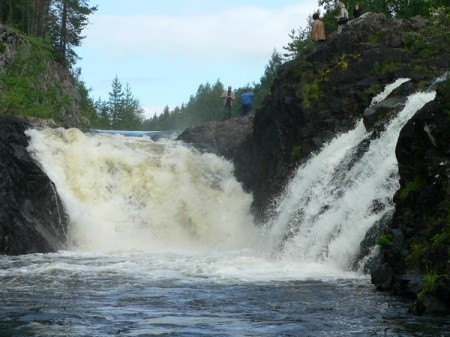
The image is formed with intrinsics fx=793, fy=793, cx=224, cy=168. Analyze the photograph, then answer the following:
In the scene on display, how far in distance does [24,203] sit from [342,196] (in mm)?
10947

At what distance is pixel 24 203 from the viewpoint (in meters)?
26.6

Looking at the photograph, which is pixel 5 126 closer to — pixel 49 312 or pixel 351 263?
pixel 351 263

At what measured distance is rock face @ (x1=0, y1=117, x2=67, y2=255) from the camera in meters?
25.3

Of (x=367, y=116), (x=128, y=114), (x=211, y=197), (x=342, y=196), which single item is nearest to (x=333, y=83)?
(x=367, y=116)

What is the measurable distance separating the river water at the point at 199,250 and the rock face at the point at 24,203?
948 millimetres

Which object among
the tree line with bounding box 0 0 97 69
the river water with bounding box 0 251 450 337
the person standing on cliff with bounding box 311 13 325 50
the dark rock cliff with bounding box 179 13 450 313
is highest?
the tree line with bounding box 0 0 97 69

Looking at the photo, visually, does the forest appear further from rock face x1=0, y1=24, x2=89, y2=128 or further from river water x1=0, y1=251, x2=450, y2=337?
river water x1=0, y1=251, x2=450, y2=337

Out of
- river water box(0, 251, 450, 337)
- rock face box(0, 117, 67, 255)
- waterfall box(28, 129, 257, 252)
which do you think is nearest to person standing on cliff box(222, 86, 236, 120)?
waterfall box(28, 129, 257, 252)

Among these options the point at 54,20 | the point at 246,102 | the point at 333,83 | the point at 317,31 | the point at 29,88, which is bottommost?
the point at 333,83

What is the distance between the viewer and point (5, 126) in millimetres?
28297

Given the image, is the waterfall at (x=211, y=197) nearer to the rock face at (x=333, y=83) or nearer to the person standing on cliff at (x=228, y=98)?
the rock face at (x=333, y=83)

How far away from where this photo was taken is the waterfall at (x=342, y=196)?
65.1ft

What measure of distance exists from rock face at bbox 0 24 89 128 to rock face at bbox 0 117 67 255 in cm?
1126

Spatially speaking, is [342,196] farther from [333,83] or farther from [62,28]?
[62,28]
